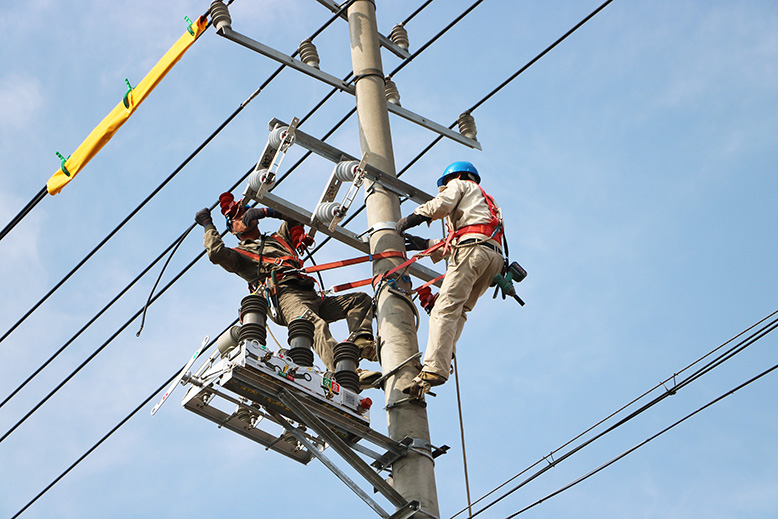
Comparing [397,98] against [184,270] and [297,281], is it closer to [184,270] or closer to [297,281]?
[297,281]

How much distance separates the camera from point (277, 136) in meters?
8.97

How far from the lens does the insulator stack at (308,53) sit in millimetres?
10305

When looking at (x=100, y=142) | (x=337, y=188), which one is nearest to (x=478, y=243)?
(x=337, y=188)

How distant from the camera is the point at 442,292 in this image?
8352 mm

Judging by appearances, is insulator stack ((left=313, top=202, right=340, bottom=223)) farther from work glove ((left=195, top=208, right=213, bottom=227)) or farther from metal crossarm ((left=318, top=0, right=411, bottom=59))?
metal crossarm ((left=318, top=0, right=411, bottom=59))

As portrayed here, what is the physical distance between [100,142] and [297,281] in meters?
2.42

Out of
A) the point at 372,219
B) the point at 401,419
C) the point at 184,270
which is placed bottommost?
the point at 401,419

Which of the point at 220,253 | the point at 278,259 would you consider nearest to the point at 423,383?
the point at 278,259

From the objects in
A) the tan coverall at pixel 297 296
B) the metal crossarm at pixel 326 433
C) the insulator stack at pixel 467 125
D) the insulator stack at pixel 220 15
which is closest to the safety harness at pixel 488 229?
the tan coverall at pixel 297 296

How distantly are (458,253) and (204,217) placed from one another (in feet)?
8.73

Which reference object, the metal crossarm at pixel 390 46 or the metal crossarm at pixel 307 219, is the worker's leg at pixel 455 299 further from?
the metal crossarm at pixel 390 46

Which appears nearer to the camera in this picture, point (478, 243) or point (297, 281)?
point (478, 243)

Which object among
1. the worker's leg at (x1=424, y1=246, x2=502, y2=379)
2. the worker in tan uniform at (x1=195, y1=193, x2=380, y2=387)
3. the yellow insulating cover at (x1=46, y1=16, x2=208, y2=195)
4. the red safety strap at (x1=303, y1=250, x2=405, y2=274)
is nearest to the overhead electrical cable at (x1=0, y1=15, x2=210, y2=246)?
the yellow insulating cover at (x1=46, y1=16, x2=208, y2=195)

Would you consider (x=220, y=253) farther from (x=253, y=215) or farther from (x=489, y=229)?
(x=489, y=229)
